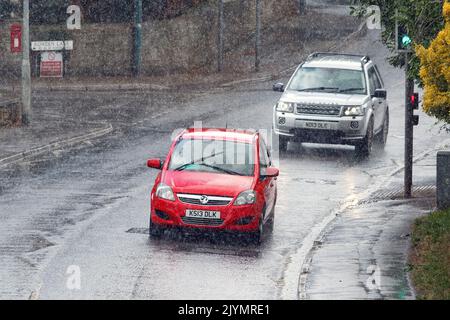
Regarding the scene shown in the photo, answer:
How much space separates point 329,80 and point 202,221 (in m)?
11.8

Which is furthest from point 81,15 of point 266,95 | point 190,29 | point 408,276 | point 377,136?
point 408,276

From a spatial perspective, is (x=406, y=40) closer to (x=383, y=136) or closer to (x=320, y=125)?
(x=320, y=125)

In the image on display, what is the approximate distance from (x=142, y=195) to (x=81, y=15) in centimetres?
2599

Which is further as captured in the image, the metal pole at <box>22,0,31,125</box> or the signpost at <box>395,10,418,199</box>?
the metal pole at <box>22,0,31,125</box>

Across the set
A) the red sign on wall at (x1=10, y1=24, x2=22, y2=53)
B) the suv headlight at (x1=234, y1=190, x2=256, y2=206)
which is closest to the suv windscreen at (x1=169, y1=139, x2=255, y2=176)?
the suv headlight at (x1=234, y1=190, x2=256, y2=206)

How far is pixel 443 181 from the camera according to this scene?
73.6 ft

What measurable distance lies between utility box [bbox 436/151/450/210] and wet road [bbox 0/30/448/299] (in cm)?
206

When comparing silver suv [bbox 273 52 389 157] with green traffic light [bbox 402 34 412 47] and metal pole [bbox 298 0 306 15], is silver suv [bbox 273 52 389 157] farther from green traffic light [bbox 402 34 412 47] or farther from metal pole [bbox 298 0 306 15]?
metal pole [bbox 298 0 306 15]

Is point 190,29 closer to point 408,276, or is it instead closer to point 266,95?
point 266,95

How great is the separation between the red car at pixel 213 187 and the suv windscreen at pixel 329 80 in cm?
939

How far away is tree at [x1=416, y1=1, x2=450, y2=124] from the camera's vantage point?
19734mm

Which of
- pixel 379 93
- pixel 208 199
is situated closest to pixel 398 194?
pixel 379 93
